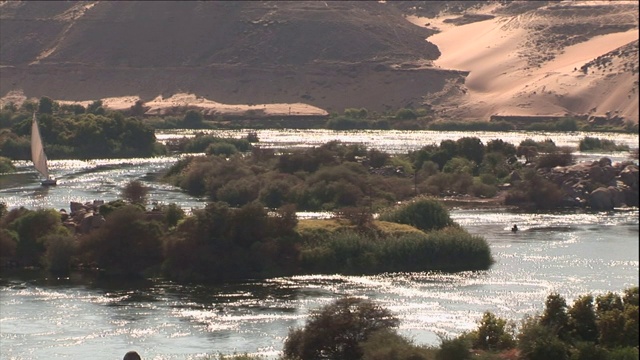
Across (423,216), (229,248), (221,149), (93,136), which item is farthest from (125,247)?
Answer: (93,136)

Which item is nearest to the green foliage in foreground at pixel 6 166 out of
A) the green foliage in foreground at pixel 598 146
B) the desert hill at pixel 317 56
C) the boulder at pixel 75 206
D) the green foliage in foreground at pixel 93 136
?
the green foliage in foreground at pixel 93 136

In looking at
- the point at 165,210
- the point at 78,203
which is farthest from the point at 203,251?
the point at 78,203

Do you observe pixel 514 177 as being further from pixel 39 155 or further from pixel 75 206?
pixel 75 206

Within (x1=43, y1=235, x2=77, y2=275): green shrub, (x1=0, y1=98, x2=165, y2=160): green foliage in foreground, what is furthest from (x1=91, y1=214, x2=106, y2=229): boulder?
(x1=0, y1=98, x2=165, y2=160): green foliage in foreground

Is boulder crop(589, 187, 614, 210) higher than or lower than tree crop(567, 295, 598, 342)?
higher

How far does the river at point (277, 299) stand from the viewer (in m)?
27.8

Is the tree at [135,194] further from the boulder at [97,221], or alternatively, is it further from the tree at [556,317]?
the tree at [556,317]

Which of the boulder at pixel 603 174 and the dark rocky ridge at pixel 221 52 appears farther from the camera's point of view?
the dark rocky ridge at pixel 221 52

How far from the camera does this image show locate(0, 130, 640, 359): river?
2784 centimetres

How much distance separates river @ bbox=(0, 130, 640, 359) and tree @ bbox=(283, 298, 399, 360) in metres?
0.76

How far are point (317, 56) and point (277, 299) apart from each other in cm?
7033

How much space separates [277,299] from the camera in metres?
31.8

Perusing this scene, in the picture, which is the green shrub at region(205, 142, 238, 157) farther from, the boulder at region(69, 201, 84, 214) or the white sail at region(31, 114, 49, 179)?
the boulder at region(69, 201, 84, 214)

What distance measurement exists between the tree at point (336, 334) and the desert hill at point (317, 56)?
61063 mm
